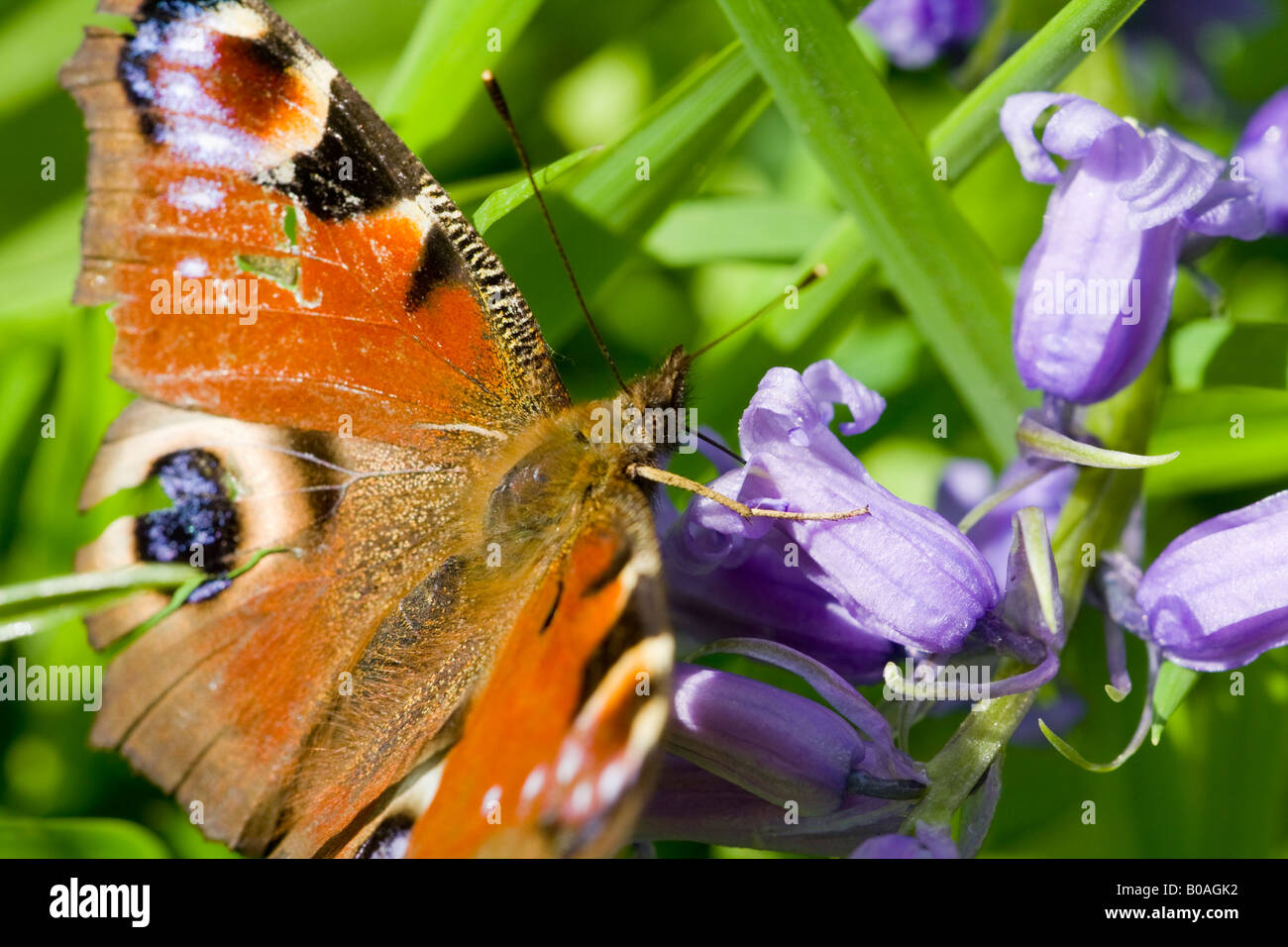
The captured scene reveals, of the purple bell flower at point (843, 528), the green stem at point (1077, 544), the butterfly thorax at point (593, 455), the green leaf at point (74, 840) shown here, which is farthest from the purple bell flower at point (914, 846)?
the green leaf at point (74, 840)

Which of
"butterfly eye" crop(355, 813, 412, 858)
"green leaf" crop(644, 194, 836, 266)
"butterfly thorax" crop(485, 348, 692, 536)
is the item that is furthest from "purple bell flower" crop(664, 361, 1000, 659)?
"green leaf" crop(644, 194, 836, 266)

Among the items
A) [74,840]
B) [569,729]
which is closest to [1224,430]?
[569,729]

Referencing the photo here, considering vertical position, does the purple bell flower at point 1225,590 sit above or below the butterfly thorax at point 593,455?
below

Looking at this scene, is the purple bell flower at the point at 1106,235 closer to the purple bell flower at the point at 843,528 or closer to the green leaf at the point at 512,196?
the purple bell flower at the point at 843,528

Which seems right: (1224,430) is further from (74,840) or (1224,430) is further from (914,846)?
(74,840)

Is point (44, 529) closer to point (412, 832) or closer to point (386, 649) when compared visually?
point (386, 649)
